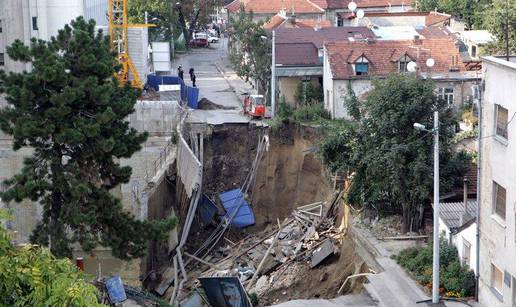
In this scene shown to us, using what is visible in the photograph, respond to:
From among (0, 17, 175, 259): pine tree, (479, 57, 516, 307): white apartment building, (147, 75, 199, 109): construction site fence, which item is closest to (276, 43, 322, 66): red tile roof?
(147, 75, 199, 109): construction site fence

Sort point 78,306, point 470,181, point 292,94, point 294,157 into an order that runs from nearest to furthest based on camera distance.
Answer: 1. point 78,306
2. point 470,181
3. point 294,157
4. point 292,94

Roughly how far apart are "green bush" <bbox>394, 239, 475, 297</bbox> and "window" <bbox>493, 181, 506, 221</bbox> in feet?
8.18

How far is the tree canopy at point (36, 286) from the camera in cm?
1022

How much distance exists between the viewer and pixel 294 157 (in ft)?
139

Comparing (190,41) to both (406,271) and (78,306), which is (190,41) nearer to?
(406,271)

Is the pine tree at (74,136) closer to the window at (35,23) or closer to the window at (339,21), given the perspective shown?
the window at (35,23)

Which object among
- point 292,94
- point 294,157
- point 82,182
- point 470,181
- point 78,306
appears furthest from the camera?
point 292,94

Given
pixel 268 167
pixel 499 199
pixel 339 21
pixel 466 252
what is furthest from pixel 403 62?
pixel 339 21

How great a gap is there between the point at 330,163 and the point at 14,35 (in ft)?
70.6

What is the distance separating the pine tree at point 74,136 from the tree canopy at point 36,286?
15.8 metres

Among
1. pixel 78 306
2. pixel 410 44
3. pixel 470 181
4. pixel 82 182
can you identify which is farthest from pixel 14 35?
pixel 78 306

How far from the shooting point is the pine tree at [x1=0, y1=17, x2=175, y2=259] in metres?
26.4

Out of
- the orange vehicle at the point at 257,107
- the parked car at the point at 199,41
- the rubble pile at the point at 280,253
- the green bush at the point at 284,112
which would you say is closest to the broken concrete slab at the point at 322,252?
the rubble pile at the point at 280,253

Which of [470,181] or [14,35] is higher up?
[14,35]
